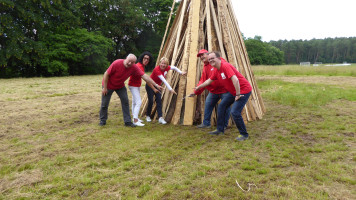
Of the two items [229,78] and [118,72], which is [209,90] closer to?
[229,78]

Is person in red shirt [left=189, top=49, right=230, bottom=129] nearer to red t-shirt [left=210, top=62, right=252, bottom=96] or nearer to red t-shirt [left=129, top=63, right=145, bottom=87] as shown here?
red t-shirt [left=210, top=62, right=252, bottom=96]

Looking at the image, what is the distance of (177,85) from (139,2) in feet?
104

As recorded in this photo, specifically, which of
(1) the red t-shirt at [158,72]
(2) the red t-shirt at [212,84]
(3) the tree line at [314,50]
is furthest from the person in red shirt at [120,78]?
(3) the tree line at [314,50]

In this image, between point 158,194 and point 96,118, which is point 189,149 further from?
point 96,118

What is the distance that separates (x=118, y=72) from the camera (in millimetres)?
4699

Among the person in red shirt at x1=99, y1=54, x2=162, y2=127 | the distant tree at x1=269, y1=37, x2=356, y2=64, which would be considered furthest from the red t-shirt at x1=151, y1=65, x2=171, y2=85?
the distant tree at x1=269, y1=37, x2=356, y2=64

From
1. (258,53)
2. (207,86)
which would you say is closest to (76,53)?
(207,86)

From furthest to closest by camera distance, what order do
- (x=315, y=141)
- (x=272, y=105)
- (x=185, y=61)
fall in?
(x=272, y=105)
(x=185, y=61)
(x=315, y=141)

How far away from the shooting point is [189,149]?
3656mm

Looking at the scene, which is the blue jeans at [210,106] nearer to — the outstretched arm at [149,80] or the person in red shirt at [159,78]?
the person in red shirt at [159,78]

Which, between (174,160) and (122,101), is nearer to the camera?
(174,160)

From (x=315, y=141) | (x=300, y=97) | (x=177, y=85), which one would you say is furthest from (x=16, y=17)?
(x=315, y=141)

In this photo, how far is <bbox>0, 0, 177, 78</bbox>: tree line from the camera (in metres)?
18.6

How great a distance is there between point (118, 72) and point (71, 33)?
72.4 ft
